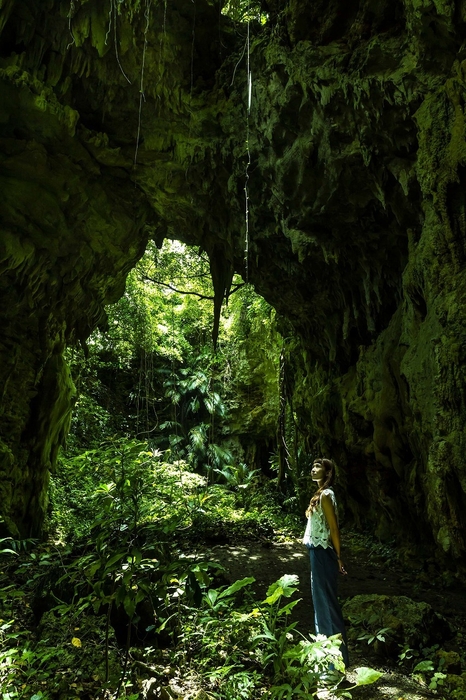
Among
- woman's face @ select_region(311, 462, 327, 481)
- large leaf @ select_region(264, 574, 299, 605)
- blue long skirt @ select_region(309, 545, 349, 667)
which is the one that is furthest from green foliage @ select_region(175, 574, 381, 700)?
woman's face @ select_region(311, 462, 327, 481)

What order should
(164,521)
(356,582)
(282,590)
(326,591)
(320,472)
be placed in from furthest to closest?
1. (356,582)
2. (320,472)
3. (164,521)
4. (326,591)
5. (282,590)

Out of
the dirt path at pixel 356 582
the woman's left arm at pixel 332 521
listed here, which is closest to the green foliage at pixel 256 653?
the dirt path at pixel 356 582

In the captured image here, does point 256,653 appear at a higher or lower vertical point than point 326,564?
lower

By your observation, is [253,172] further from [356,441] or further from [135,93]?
[356,441]

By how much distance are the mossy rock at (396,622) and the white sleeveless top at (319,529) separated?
1.06m

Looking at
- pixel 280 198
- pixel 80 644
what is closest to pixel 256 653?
pixel 80 644

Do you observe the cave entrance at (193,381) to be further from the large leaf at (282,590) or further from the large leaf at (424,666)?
the large leaf at (424,666)

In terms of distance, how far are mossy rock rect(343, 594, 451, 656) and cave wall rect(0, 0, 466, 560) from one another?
0.75 meters

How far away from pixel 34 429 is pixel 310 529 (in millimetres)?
6079

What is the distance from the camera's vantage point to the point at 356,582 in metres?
5.82

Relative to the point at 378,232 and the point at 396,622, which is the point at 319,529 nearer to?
the point at 396,622

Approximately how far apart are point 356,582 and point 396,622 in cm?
214

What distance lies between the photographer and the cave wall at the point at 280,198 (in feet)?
14.9

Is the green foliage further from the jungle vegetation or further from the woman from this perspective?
the woman
